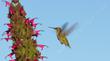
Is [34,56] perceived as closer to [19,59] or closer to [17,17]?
[19,59]

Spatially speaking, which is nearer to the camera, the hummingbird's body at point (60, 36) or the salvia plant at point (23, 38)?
the salvia plant at point (23, 38)

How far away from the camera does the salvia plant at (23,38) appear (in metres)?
15.5

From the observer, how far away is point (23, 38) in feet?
52.0

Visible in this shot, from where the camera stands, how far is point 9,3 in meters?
18.0

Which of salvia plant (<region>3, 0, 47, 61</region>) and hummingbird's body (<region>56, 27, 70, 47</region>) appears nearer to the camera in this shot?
salvia plant (<region>3, 0, 47, 61</region>)

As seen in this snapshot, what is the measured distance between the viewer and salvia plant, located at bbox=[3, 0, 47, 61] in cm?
1553

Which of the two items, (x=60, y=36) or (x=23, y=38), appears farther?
(x=60, y=36)

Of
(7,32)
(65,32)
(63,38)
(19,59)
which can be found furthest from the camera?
(63,38)

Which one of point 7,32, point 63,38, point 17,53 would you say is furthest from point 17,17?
point 63,38

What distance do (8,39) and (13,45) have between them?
2.75 ft

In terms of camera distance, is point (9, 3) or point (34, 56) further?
point (9, 3)

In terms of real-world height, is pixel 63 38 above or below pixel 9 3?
below

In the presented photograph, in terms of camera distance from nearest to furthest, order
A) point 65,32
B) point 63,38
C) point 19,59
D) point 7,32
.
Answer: point 19,59 → point 7,32 → point 65,32 → point 63,38

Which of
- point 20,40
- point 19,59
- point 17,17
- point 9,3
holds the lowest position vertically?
point 19,59
